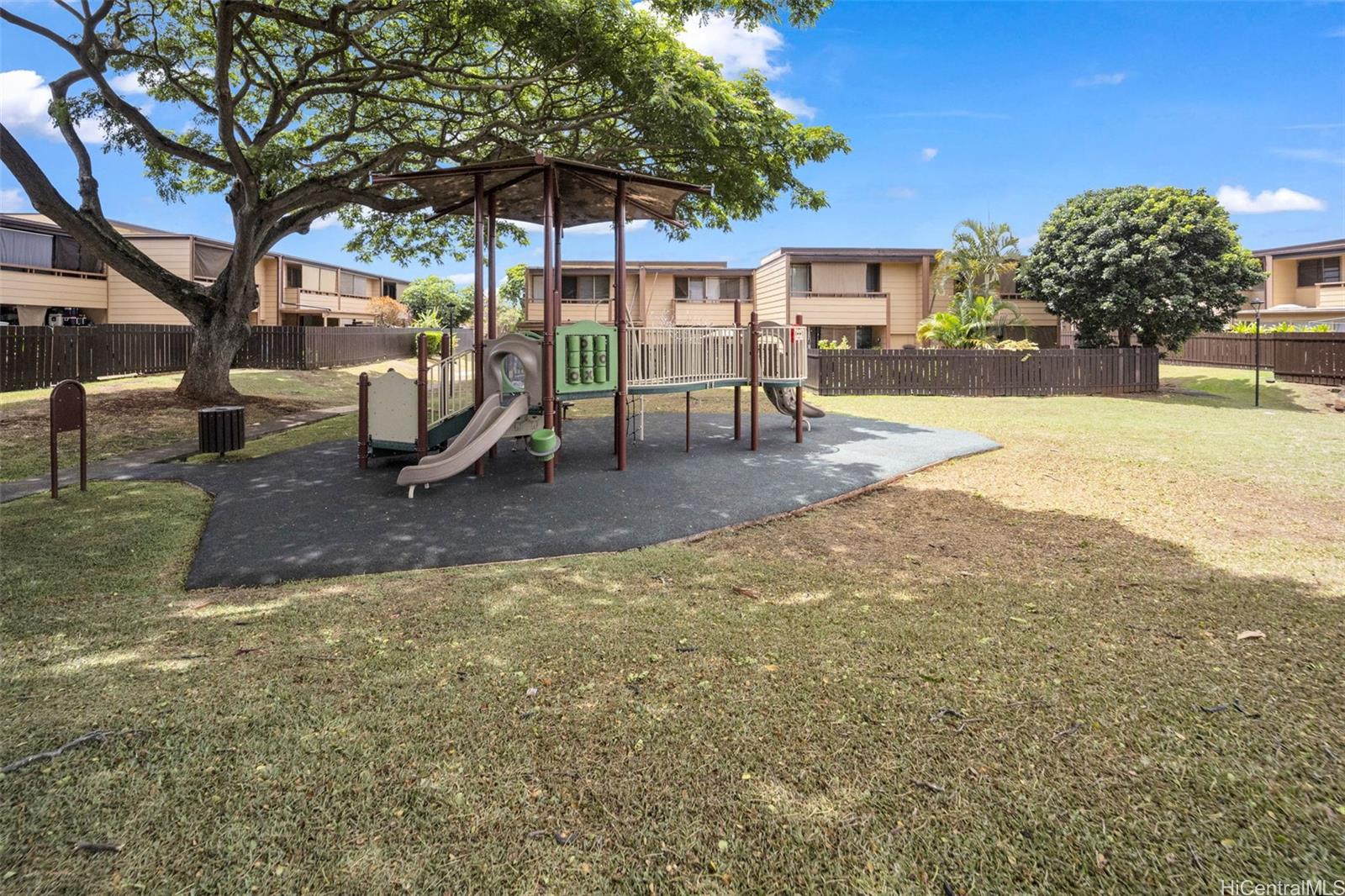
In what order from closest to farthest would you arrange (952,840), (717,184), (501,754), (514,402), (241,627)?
(952,840) → (501,754) → (241,627) → (514,402) → (717,184)

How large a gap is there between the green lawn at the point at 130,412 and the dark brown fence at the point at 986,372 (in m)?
16.1

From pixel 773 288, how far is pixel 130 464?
90.0 feet

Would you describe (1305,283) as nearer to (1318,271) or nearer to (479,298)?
(1318,271)

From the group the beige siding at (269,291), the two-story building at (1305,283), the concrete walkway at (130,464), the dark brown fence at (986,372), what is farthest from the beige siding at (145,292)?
the two-story building at (1305,283)

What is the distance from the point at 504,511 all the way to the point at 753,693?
5.36 meters

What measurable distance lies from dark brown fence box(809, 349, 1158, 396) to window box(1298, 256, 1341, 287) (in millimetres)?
21725

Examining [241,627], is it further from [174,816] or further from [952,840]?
[952,840]

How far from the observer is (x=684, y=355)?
502 inches

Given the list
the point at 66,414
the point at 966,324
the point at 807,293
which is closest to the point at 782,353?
the point at 66,414

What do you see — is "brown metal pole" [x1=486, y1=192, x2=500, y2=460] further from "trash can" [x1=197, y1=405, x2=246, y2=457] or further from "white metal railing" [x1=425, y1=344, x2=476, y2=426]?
"trash can" [x1=197, y1=405, x2=246, y2=457]

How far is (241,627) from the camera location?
5.05 meters

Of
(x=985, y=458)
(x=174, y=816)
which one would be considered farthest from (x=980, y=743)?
(x=985, y=458)

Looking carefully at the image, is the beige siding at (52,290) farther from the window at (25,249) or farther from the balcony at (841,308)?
the balcony at (841,308)

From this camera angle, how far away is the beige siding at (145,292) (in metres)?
34.2
